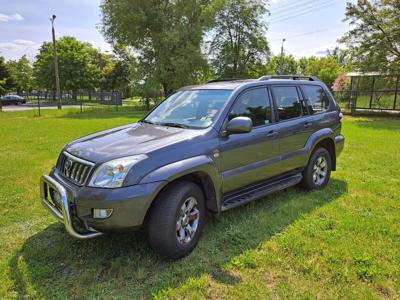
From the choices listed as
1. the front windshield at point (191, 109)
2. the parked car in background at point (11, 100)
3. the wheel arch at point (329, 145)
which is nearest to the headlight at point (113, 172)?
the front windshield at point (191, 109)

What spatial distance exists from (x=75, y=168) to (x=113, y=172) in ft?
1.77

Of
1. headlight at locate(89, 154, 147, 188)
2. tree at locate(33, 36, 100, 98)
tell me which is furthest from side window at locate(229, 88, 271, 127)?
tree at locate(33, 36, 100, 98)

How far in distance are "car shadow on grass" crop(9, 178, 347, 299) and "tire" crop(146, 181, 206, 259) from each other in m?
0.16

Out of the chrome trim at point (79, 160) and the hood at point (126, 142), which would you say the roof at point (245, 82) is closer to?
the hood at point (126, 142)

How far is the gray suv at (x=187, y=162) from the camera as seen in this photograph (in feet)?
8.84

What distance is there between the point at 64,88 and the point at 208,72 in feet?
90.9

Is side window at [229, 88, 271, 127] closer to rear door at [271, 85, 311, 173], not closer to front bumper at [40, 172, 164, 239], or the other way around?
rear door at [271, 85, 311, 173]

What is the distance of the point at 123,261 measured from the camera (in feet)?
9.91

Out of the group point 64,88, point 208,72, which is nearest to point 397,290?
point 208,72

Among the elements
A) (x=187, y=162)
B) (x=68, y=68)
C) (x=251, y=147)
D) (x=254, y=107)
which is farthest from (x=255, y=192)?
(x=68, y=68)

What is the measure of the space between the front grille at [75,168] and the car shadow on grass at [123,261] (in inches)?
32.5

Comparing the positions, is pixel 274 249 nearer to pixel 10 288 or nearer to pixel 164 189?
pixel 164 189

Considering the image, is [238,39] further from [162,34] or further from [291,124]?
A: [291,124]

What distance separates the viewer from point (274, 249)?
3.25m
